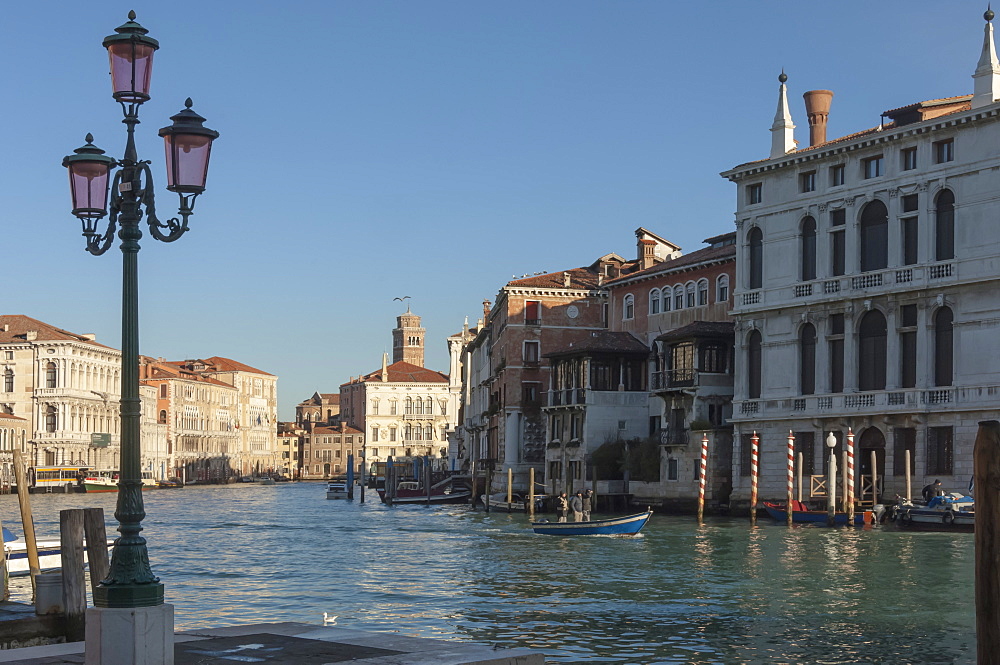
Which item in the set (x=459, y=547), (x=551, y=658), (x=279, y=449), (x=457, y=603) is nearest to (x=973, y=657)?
(x=551, y=658)

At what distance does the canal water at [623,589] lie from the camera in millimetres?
14422

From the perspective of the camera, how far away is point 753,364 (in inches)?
1512

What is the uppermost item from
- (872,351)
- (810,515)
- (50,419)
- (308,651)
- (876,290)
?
(876,290)

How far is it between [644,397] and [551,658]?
1298 inches

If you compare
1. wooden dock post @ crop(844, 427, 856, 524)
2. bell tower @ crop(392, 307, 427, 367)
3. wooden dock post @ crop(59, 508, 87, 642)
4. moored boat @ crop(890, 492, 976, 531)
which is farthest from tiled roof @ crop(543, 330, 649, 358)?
bell tower @ crop(392, 307, 427, 367)

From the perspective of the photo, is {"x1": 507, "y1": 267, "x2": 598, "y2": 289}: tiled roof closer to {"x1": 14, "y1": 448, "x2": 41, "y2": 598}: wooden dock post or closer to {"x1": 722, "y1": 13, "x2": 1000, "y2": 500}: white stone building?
{"x1": 722, "y1": 13, "x2": 1000, "y2": 500}: white stone building

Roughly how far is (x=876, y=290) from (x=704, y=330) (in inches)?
289

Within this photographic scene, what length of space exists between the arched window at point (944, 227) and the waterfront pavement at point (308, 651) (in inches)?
1030

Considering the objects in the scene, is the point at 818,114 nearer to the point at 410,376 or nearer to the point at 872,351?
the point at 872,351

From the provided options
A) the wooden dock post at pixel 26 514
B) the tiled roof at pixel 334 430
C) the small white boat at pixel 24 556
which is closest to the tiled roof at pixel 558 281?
the small white boat at pixel 24 556

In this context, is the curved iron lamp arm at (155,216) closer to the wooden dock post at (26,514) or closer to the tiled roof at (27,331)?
the wooden dock post at (26,514)

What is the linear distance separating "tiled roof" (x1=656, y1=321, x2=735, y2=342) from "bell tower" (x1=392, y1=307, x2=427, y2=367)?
385 feet

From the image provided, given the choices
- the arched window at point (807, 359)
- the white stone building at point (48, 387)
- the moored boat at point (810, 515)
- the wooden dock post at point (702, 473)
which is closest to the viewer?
the moored boat at point (810, 515)

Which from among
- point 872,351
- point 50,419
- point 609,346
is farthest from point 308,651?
point 50,419
